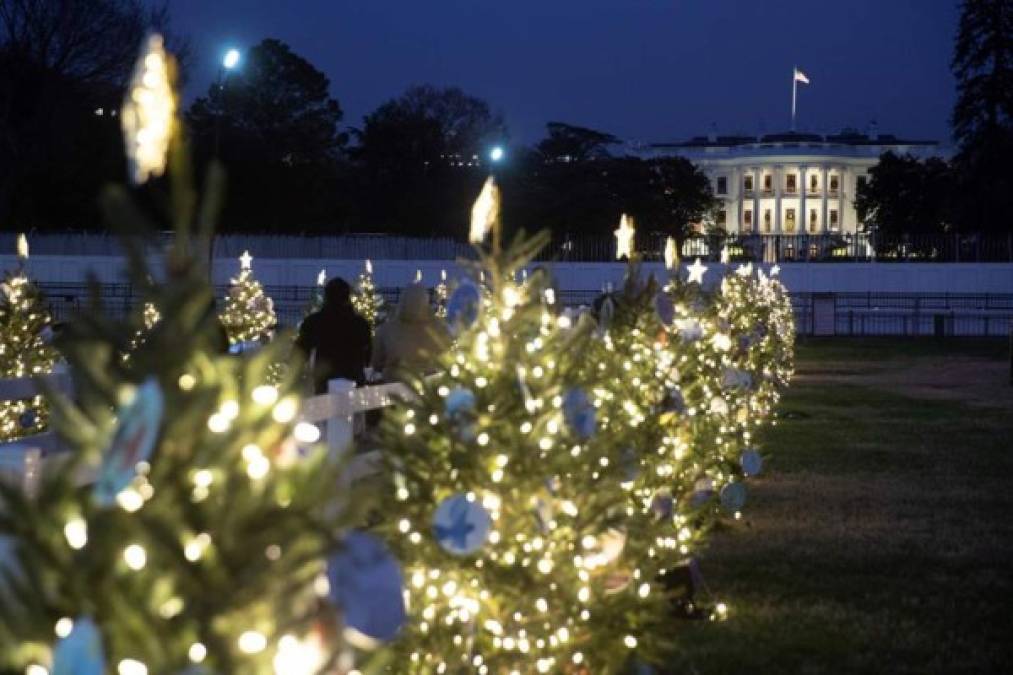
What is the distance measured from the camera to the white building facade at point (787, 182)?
135625mm

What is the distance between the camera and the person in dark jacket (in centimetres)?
1315

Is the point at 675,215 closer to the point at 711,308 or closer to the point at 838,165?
the point at 838,165

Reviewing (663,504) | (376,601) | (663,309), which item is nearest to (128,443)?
(376,601)

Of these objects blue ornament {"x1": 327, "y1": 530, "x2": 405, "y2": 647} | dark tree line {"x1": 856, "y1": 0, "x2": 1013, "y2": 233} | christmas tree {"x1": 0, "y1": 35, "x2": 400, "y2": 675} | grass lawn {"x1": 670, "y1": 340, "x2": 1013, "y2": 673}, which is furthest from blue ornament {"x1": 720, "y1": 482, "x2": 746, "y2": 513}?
dark tree line {"x1": 856, "y1": 0, "x2": 1013, "y2": 233}

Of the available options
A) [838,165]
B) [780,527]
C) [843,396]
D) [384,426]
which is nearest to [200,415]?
[384,426]

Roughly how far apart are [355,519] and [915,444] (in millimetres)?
16663

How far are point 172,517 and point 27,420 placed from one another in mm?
11030

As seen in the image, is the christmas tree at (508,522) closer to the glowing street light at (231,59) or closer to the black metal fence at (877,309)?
the glowing street light at (231,59)

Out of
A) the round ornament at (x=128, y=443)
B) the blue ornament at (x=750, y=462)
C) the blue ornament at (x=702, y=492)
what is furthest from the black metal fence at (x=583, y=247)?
the round ornament at (x=128, y=443)

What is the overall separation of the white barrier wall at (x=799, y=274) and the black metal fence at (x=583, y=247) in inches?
40.8

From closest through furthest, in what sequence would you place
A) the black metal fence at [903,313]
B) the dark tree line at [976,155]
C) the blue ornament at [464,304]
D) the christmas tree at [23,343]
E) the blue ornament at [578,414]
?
the blue ornament at [578,414], the blue ornament at [464,304], the christmas tree at [23,343], the black metal fence at [903,313], the dark tree line at [976,155]

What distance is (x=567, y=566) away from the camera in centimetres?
600

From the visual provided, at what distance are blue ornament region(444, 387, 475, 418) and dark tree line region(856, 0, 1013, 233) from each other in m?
73.1

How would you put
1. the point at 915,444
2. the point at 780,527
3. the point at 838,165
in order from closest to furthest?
the point at 780,527 < the point at 915,444 < the point at 838,165
